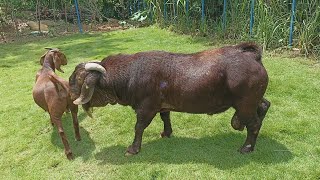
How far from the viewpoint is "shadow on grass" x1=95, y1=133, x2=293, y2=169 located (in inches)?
176

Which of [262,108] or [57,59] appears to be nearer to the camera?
[262,108]

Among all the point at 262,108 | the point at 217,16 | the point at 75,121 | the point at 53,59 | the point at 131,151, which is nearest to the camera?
the point at 262,108

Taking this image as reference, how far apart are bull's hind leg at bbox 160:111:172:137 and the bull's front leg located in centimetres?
48

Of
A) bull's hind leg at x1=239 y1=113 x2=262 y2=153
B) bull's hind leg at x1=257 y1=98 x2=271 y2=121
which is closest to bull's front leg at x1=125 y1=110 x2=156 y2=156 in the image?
bull's hind leg at x1=239 y1=113 x2=262 y2=153

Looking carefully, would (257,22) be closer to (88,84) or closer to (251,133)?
(251,133)

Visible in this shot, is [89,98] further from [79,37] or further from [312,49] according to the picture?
[79,37]

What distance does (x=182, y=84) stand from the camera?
445 cm

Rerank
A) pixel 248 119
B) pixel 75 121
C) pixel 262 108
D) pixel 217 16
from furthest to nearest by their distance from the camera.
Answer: pixel 217 16, pixel 75 121, pixel 262 108, pixel 248 119

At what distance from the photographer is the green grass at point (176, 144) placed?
436 cm

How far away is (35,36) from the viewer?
1504 cm

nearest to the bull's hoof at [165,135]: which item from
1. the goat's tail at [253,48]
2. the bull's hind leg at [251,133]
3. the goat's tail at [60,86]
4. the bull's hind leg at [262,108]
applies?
the bull's hind leg at [251,133]

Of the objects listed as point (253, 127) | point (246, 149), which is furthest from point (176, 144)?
point (253, 127)

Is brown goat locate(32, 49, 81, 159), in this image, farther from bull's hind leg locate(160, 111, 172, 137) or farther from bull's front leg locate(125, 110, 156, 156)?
bull's hind leg locate(160, 111, 172, 137)

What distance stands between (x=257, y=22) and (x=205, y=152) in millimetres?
6031
